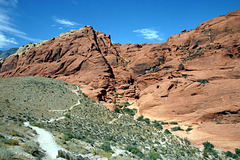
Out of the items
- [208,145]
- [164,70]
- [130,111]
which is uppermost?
[164,70]

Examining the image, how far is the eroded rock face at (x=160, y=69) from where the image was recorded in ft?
98.7

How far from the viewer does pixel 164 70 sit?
48.6 metres

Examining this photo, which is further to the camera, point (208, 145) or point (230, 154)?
point (208, 145)

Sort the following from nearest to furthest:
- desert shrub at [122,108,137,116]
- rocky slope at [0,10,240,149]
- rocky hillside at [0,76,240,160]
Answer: rocky hillside at [0,76,240,160] → rocky slope at [0,10,240,149] → desert shrub at [122,108,137,116]

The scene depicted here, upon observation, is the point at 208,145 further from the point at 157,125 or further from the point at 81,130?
the point at 81,130

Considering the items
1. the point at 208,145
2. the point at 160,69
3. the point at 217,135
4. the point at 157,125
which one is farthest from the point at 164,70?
the point at 208,145

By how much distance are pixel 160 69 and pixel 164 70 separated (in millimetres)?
2059

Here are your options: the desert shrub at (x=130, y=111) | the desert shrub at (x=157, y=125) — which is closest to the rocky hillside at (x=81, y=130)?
the desert shrub at (x=157, y=125)

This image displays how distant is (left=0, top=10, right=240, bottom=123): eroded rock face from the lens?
30094 mm

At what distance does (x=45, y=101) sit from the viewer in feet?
101

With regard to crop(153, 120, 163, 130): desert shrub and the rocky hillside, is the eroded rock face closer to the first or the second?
crop(153, 120, 163, 130): desert shrub

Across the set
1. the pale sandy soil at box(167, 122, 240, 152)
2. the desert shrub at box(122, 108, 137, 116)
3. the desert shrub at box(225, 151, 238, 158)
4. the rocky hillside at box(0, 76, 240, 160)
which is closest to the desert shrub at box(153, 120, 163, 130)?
the rocky hillside at box(0, 76, 240, 160)

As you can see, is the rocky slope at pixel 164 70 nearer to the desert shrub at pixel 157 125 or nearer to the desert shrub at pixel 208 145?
the desert shrub at pixel 208 145

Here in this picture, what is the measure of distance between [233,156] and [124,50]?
6130 centimetres
